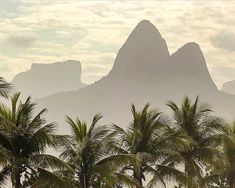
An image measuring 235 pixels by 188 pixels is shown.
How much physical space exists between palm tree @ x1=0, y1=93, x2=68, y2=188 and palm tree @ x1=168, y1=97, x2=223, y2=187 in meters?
9.20

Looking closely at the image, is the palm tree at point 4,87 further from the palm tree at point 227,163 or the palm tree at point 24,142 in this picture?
the palm tree at point 227,163

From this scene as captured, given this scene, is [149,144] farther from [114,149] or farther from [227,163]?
[227,163]

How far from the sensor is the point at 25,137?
15.1m

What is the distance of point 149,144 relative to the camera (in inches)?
805

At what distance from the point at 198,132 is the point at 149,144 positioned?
4403 millimetres

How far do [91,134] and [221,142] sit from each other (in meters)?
9.00

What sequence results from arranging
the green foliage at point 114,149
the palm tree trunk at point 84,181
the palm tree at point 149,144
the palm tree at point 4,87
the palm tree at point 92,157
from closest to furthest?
the palm tree at point 4,87
the green foliage at point 114,149
the palm tree at point 92,157
the palm tree trunk at point 84,181
the palm tree at point 149,144

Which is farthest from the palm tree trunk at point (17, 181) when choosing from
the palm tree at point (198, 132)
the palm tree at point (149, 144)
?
the palm tree at point (198, 132)

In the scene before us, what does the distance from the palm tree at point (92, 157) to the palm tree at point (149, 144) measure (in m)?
1.80

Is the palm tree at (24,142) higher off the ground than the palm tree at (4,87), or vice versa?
the palm tree at (4,87)

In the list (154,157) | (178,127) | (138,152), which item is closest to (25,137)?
(138,152)

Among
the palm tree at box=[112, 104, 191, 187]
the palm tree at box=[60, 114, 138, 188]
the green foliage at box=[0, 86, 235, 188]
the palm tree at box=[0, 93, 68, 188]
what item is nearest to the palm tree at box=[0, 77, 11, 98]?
the green foliage at box=[0, 86, 235, 188]

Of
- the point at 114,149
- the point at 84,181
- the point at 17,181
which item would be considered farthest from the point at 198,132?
the point at 17,181

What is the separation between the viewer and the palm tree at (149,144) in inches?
793
